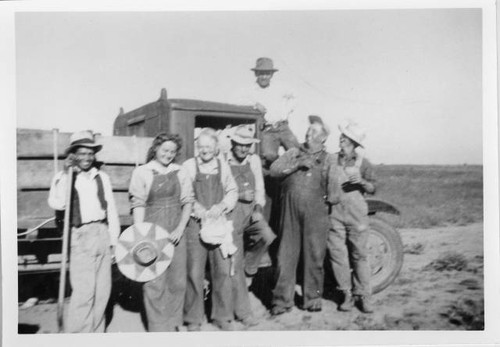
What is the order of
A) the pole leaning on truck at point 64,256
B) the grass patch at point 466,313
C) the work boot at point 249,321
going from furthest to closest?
1. the grass patch at point 466,313
2. the work boot at point 249,321
3. the pole leaning on truck at point 64,256

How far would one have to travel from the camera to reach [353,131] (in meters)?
4.16

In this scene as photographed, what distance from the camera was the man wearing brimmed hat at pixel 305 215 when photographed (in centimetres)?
405

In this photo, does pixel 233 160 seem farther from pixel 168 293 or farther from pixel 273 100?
pixel 168 293

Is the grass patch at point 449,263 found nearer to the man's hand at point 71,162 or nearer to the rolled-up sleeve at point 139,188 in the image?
the rolled-up sleeve at point 139,188

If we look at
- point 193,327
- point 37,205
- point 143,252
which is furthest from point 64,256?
point 193,327

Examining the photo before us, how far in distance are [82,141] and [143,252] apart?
929 millimetres

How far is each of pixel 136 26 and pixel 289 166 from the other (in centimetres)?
159

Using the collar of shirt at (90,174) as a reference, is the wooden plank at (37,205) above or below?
below

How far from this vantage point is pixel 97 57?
4.15 metres

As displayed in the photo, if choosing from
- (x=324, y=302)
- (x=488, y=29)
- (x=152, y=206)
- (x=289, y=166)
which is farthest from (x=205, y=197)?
(x=488, y=29)

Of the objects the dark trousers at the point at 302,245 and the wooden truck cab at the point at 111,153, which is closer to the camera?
the wooden truck cab at the point at 111,153

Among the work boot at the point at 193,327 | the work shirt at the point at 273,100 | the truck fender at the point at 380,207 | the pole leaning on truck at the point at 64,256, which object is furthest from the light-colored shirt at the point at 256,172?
the pole leaning on truck at the point at 64,256

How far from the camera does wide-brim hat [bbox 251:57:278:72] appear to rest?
→ 4.14 metres

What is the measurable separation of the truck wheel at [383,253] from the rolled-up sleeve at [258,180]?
2.85 ft
